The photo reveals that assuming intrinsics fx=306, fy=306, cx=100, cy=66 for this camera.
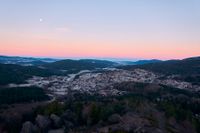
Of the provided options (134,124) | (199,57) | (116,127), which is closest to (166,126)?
(134,124)

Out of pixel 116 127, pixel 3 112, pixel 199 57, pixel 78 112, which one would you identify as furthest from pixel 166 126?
pixel 199 57

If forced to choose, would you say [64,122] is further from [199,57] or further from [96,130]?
[199,57]

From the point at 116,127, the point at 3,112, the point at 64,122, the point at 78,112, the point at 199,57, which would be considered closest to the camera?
the point at 116,127

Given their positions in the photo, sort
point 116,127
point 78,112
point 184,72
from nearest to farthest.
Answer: point 116,127 → point 78,112 → point 184,72

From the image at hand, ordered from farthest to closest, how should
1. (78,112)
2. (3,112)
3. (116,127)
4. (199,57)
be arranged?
(199,57), (3,112), (78,112), (116,127)

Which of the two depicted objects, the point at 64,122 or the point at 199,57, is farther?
the point at 199,57

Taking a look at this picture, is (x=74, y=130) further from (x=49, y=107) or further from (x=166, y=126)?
(x=166, y=126)

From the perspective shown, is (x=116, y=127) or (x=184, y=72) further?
(x=184, y=72)

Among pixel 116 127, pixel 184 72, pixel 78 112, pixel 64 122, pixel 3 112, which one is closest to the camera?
pixel 116 127
